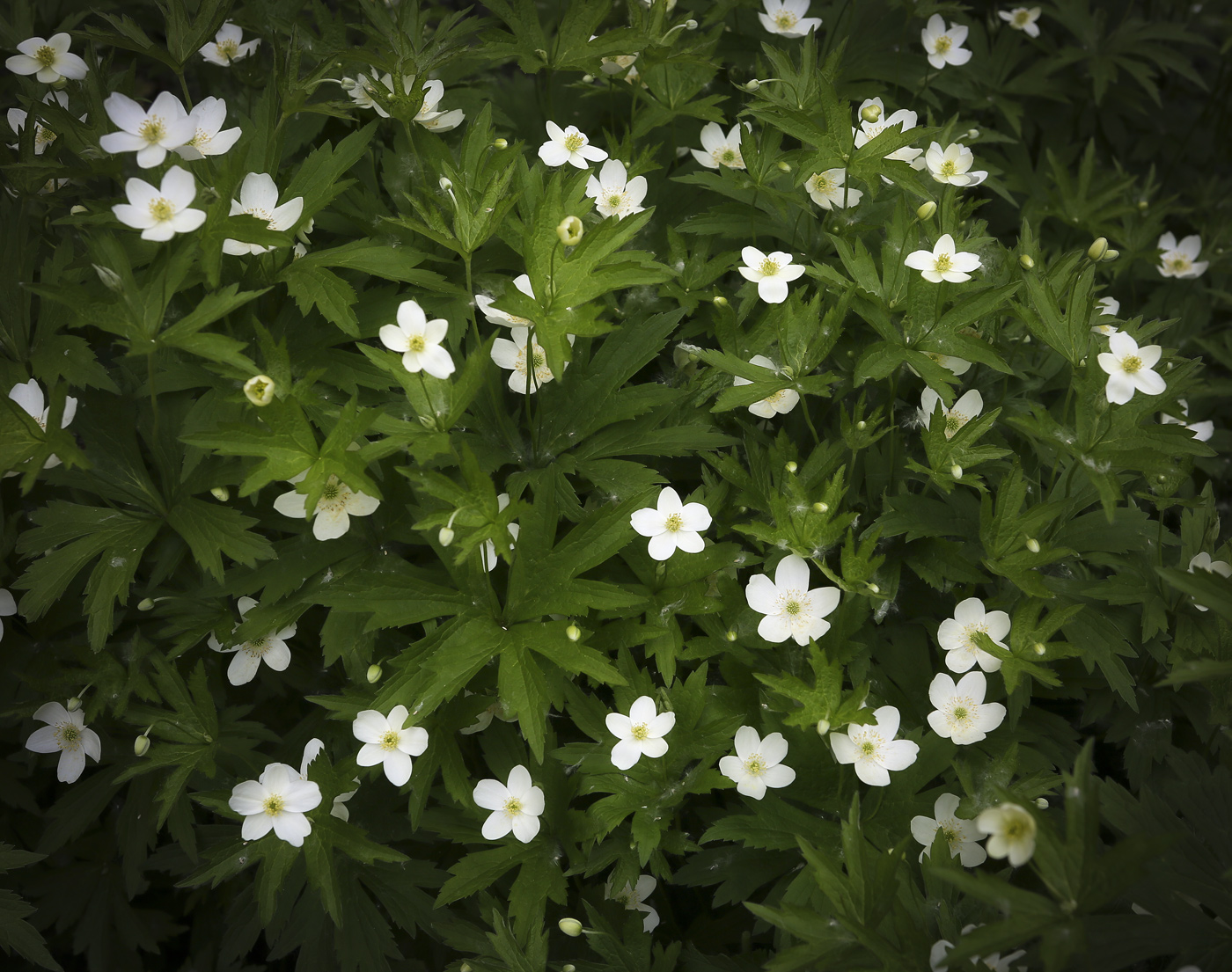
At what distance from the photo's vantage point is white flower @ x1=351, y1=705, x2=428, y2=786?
201cm

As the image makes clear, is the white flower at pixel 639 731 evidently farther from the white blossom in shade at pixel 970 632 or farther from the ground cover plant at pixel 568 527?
the white blossom in shade at pixel 970 632

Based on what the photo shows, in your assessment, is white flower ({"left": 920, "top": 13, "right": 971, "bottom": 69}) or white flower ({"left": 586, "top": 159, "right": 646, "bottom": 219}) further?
white flower ({"left": 920, "top": 13, "right": 971, "bottom": 69})

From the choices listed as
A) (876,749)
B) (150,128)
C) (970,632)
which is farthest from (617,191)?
(876,749)

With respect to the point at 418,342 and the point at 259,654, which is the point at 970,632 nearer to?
the point at 418,342

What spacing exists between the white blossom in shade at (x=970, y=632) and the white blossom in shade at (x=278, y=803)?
5.15ft

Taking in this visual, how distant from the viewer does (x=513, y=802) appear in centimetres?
211

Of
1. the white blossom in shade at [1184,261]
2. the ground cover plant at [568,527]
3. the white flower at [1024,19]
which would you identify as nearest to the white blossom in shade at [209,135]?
the ground cover plant at [568,527]

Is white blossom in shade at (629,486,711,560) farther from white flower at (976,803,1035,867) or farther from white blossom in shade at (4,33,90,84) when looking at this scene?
white blossom in shade at (4,33,90,84)

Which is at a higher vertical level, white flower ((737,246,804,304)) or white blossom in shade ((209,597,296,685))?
white flower ((737,246,804,304))

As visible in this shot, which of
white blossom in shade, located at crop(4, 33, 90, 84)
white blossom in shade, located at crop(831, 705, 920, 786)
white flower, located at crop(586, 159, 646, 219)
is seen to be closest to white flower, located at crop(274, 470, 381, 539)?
white flower, located at crop(586, 159, 646, 219)

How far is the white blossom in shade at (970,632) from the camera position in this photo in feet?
6.88

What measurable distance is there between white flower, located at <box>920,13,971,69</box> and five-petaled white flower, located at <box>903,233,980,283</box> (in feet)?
3.86

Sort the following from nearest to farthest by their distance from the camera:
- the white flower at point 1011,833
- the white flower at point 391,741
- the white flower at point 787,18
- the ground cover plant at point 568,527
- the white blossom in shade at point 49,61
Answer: the white flower at point 1011,833
the ground cover plant at point 568,527
the white flower at point 391,741
the white blossom in shade at point 49,61
the white flower at point 787,18

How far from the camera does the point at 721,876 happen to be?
88.3 inches
